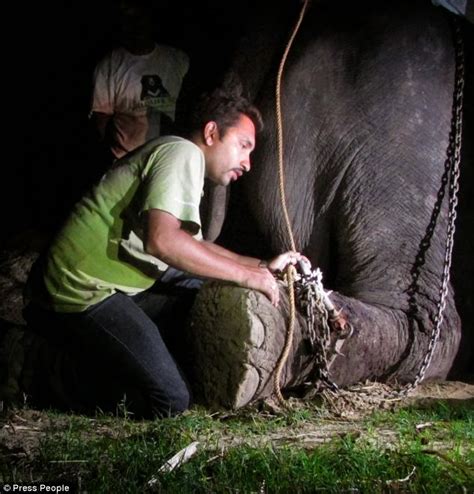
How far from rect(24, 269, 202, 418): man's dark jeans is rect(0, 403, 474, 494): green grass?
0.20 metres

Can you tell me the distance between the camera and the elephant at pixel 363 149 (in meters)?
5.09

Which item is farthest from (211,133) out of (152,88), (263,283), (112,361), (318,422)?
(152,88)

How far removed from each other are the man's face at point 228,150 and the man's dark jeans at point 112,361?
0.73 metres

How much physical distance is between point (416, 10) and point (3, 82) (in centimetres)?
466

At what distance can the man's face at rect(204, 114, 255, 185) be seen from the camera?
4367mm

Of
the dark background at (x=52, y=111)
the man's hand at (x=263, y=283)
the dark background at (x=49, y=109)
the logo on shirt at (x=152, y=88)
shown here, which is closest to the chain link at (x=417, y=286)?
the man's hand at (x=263, y=283)

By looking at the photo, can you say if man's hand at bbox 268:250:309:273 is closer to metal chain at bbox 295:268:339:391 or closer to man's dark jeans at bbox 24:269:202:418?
metal chain at bbox 295:268:339:391

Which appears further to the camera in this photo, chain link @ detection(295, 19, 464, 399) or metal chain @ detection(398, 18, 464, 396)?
metal chain @ detection(398, 18, 464, 396)

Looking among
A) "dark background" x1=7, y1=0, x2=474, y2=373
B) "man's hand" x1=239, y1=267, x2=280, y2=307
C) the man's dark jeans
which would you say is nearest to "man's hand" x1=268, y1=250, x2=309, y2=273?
"man's hand" x1=239, y1=267, x2=280, y2=307

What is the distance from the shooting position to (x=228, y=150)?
4.37 metres

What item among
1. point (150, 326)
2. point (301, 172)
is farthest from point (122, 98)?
point (150, 326)

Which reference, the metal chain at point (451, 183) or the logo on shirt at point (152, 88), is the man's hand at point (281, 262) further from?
the logo on shirt at point (152, 88)

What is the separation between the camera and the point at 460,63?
5.38 meters

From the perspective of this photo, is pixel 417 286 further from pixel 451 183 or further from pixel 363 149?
pixel 363 149
